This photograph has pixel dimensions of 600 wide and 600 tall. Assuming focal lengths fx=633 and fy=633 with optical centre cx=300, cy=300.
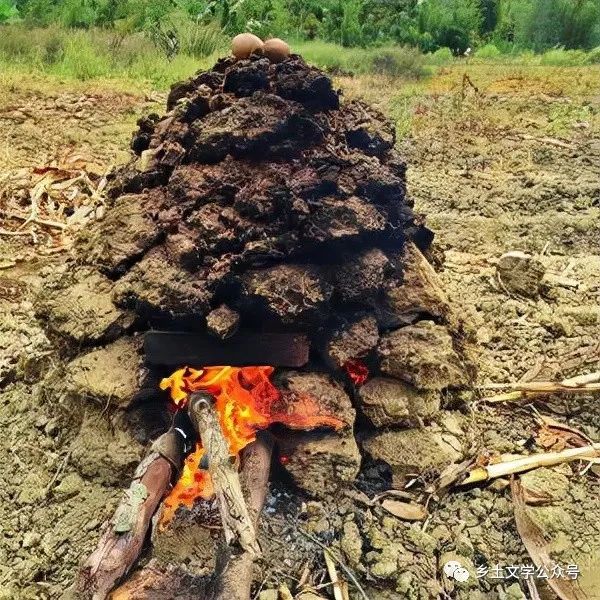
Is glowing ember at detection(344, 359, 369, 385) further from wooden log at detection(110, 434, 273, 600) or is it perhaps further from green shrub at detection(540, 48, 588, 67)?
green shrub at detection(540, 48, 588, 67)

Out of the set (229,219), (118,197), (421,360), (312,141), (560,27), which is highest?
(312,141)

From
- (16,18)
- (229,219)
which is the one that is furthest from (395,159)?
(16,18)

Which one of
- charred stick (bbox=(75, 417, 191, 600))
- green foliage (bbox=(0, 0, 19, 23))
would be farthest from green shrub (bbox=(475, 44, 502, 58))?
charred stick (bbox=(75, 417, 191, 600))

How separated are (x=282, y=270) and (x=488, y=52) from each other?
558 inches

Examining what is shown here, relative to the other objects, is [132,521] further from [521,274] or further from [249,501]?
[521,274]

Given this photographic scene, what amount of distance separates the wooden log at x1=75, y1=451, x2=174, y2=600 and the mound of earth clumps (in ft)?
1.06

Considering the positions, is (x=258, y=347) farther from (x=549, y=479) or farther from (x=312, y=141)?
(x=549, y=479)

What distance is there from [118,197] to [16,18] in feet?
37.5

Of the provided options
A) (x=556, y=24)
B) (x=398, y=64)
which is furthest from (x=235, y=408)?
(x=556, y=24)

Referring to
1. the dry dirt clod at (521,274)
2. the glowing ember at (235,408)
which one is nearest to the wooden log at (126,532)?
the glowing ember at (235,408)

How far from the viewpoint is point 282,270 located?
2525 mm

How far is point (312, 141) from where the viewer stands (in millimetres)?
2787

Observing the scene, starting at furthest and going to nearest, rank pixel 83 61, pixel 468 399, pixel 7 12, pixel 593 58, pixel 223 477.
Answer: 1. pixel 593 58
2. pixel 7 12
3. pixel 83 61
4. pixel 468 399
5. pixel 223 477

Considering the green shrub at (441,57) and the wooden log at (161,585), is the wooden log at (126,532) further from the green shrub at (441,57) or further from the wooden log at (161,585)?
the green shrub at (441,57)
